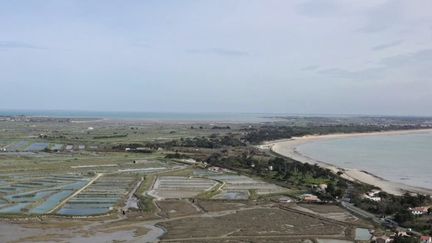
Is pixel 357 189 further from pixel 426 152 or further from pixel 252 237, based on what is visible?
pixel 426 152

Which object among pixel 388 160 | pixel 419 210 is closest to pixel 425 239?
pixel 419 210

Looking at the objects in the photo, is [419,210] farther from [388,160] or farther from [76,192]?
[388,160]

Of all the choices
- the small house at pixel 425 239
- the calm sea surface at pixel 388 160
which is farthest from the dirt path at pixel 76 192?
the calm sea surface at pixel 388 160

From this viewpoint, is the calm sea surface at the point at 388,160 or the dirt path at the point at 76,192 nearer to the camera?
the dirt path at the point at 76,192

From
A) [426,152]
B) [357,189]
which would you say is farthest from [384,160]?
[357,189]

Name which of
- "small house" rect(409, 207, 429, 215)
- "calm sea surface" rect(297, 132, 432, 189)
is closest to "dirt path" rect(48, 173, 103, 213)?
"small house" rect(409, 207, 429, 215)

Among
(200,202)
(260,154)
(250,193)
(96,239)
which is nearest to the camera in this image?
(96,239)

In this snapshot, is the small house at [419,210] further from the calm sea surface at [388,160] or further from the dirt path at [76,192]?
the dirt path at [76,192]

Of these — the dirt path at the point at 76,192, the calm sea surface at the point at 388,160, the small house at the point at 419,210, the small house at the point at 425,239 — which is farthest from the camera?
the calm sea surface at the point at 388,160

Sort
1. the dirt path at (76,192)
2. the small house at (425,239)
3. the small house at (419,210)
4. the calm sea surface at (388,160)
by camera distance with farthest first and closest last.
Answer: the calm sea surface at (388,160), the dirt path at (76,192), the small house at (419,210), the small house at (425,239)

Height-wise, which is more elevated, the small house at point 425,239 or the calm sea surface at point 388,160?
the small house at point 425,239

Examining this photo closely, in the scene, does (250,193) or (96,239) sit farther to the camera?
(250,193)
